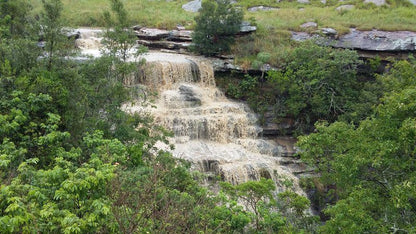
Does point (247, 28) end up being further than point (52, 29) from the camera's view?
Yes

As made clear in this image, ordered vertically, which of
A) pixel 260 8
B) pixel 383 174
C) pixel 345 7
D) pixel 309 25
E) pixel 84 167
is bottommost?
pixel 383 174

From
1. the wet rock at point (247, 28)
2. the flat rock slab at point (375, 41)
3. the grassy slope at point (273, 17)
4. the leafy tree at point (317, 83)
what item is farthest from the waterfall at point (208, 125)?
the flat rock slab at point (375, 41)

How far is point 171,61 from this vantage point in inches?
787

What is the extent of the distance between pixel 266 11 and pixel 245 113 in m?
18.7

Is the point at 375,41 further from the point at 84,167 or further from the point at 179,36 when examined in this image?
the point at 84,167

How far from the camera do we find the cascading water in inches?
578

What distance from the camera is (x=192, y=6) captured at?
35469 millimetres

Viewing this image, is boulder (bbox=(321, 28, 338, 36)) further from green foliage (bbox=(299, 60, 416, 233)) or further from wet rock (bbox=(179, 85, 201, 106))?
green foliage (bbox=(299, 60, 416, 233))

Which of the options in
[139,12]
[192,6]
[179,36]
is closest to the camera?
[179,36]

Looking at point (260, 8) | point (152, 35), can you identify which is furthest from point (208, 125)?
point (260, 8)

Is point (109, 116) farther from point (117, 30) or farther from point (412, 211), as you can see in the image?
point (412, 211)

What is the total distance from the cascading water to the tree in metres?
1.85

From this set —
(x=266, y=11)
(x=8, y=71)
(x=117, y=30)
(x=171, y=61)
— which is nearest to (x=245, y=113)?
(x=171, y=61)

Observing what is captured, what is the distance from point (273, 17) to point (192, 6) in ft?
32.4
